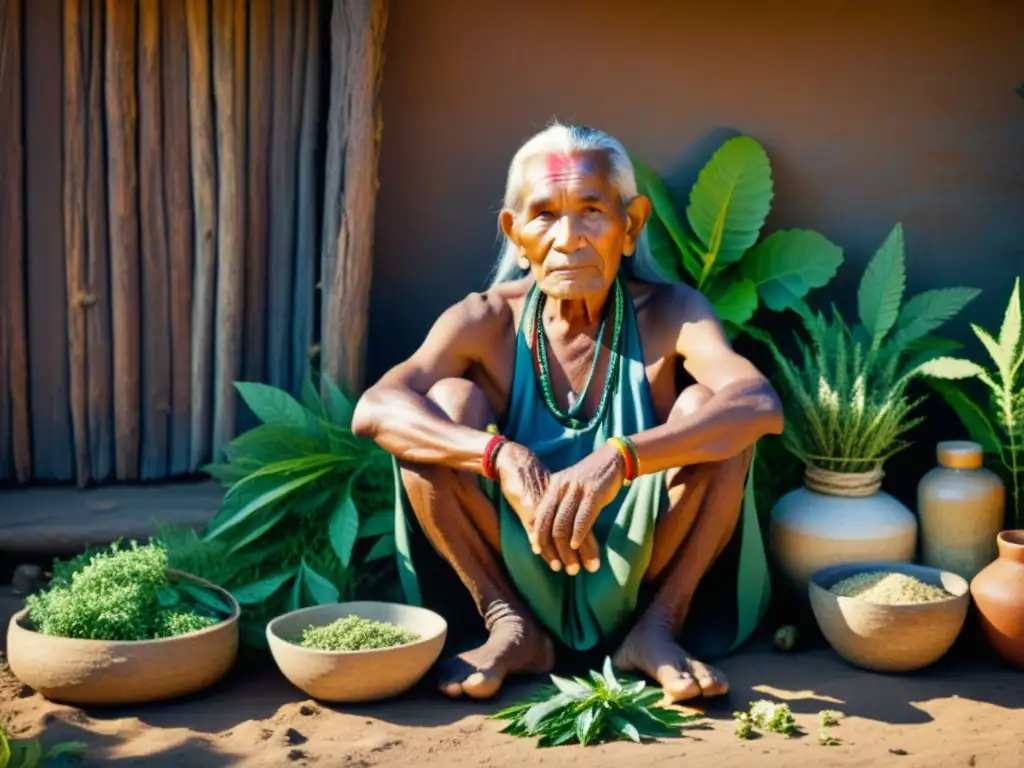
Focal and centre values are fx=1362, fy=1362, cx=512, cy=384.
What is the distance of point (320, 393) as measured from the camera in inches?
192

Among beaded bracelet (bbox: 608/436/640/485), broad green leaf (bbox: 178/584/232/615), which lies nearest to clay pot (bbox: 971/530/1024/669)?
beaded bracelet (bbox: 608/436/640/485)

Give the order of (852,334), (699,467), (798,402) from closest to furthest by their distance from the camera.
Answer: (699,467) < (798,402) < (852,334)

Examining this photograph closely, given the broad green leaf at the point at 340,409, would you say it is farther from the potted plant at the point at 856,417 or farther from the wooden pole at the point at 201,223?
the potted plant at the point at 856,417

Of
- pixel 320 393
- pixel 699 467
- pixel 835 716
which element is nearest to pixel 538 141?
pixel 699 467

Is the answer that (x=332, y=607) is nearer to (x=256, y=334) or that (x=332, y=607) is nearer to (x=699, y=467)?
(x=699, y=467)

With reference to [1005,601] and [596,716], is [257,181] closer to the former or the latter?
[596,716]

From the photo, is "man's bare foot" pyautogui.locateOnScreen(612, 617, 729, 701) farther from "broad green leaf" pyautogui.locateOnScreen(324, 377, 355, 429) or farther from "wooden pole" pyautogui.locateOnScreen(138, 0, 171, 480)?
"wooden pole" pyautogui.locateOnScreen(138, 0, 171, 480)

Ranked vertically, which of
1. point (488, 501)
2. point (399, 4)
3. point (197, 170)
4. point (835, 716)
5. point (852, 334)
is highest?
point (399, 4)

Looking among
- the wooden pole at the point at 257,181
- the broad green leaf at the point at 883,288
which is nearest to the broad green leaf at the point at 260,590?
the wooden pole at the point at 257,181

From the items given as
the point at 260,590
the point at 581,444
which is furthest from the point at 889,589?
the point at 260,590

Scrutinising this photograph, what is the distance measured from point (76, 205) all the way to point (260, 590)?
1595mm

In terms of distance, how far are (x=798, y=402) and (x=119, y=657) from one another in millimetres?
2348

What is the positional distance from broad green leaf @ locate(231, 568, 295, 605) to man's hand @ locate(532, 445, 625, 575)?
0.99m

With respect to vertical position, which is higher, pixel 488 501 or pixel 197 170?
pixel 197 170
